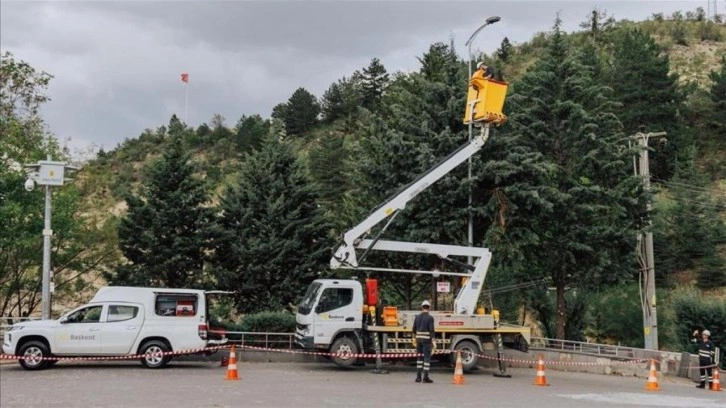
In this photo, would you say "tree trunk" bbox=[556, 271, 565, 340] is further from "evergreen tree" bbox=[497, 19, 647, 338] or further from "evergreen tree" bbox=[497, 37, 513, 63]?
"evergreen tree" bbox=[497, 37, 513, 63]

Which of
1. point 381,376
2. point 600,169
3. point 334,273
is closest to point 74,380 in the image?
point 381,376

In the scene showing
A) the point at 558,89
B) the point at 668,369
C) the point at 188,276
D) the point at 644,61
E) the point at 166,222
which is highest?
the point at 644,61

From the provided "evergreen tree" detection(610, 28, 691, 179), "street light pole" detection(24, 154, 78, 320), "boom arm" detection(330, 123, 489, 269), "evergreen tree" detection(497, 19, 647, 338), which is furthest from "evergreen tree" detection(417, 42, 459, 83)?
"evergreen tree" detection(610, 28, 691, 179)

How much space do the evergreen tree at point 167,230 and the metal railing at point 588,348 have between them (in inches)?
529

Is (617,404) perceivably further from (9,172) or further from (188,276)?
(9,172)

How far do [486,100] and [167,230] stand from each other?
43.7 feet

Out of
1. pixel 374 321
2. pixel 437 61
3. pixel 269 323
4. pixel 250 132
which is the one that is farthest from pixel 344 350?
pixel 250 132

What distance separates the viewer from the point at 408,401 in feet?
43.0

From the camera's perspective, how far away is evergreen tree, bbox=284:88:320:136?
299 ft

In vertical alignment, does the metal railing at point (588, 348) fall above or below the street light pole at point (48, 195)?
below

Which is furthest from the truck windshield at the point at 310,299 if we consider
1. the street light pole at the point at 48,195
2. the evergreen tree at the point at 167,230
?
the street light pole at the point at 48,195

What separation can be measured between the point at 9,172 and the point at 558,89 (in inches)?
833

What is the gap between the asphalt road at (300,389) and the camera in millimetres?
12500

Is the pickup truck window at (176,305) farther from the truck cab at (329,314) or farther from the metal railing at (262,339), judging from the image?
the truck cab at (329,314)
